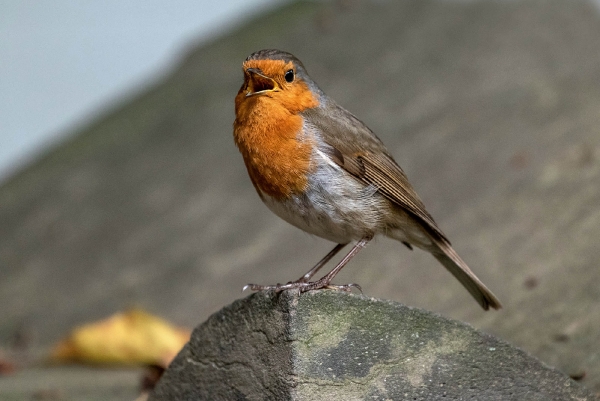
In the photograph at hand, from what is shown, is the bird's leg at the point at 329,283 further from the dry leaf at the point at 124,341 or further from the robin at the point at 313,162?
the dry leaf at the point at 124,341

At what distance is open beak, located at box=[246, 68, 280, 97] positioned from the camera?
3.68m

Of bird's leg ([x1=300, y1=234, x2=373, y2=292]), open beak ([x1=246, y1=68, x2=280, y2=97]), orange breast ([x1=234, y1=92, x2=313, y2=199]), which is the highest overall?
open beak ([x1=246, y1=68, x2=280, y2=97])

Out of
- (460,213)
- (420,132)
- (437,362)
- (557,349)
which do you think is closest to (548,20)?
(420,132)

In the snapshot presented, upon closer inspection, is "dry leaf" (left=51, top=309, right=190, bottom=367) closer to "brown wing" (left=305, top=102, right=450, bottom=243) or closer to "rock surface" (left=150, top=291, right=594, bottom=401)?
"brown wing" (left=305, top=102, right=450, bottom=243)

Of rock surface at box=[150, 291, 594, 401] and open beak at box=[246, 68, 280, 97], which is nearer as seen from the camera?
rock surface at box=[150, 291, 594, 401]

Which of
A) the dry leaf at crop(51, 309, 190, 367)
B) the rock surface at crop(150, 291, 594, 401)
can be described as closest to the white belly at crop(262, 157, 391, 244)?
the rock surface at crop(150, 291, 594, 401)

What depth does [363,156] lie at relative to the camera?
3879 millimetres

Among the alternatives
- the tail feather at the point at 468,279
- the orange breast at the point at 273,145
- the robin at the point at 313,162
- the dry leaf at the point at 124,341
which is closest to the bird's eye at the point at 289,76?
the robin at the point at 313,162

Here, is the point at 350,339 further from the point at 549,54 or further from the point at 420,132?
the point at 549,54

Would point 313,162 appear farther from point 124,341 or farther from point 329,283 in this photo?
point 124,341

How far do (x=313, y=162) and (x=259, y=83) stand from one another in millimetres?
424

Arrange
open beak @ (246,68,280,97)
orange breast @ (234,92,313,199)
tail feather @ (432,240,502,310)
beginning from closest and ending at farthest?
orange breast @ (234,92,313,199) < open beak @ (246,68,280,97) < tail feather @ (432,240,502,310)

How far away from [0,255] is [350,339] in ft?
15.1

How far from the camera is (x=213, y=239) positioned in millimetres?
6457
